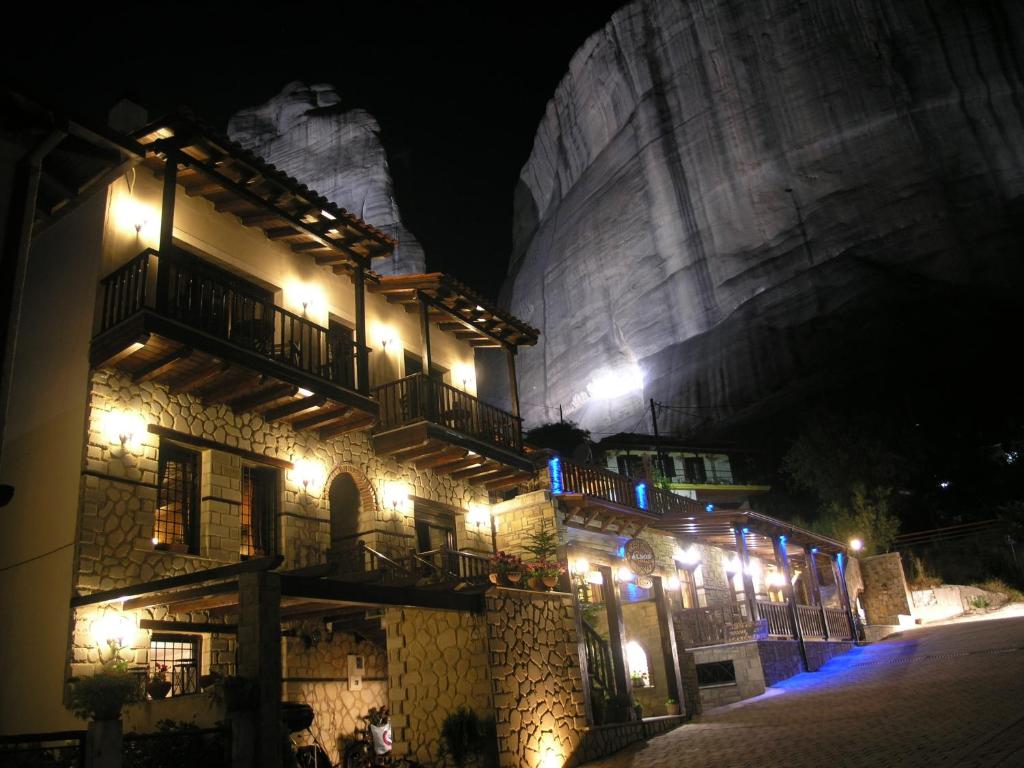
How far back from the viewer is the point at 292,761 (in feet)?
31.4

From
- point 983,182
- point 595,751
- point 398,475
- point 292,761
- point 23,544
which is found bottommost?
point 595,751

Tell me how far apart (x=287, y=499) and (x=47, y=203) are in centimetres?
671

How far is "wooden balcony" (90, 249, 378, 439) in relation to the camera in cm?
1256

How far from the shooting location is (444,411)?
61.2 ft

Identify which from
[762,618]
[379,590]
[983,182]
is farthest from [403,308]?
[983,182]

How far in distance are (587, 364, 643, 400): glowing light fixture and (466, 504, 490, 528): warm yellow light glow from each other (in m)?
41.1

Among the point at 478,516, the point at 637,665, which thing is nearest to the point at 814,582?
the point at 637,665

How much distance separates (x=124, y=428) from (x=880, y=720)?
1342 cm

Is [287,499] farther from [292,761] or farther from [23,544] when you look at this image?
[292,761]

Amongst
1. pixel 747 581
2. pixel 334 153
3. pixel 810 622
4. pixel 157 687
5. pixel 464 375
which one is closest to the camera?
pixel 157 687

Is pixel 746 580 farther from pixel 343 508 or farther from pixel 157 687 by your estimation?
pixel 157 687

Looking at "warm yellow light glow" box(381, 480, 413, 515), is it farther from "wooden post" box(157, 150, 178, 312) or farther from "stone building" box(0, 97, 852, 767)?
"wooden post" box(157, 150, 178, 312)

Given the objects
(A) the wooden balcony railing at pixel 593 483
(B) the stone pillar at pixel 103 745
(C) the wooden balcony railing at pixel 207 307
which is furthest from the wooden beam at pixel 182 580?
(A) the wooden balcony railing at pixel 593 483

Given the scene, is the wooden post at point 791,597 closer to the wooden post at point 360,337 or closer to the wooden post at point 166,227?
the wooden post at point 360,337
